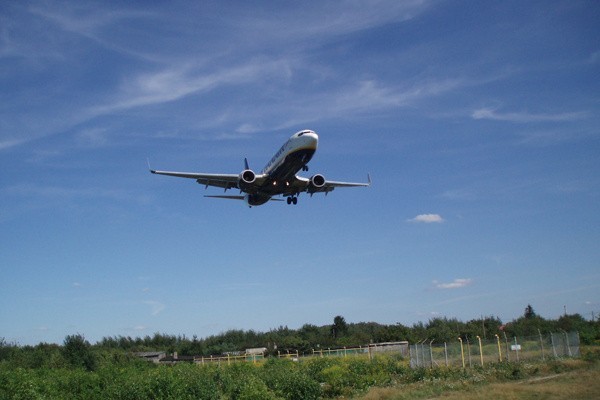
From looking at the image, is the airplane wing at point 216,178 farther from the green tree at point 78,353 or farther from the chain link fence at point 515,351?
the green tree at point 78,353

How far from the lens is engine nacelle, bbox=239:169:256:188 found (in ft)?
137

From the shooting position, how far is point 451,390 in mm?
27578

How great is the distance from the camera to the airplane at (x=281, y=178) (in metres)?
39.9

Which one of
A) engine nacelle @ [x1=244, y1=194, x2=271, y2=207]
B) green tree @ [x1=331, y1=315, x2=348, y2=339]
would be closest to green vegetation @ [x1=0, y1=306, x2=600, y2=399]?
engine nacelle @ [x1=244, y1=194, x2=271, y2=207]

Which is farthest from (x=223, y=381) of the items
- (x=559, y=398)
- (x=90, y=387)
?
(x=559, y=398)

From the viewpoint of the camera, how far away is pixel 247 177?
41.9m

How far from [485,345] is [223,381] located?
58.5 feet

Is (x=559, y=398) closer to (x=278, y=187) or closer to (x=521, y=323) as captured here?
(x=278, y=187)

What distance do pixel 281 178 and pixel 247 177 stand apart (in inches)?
96.7

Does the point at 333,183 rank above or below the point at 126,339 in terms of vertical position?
above

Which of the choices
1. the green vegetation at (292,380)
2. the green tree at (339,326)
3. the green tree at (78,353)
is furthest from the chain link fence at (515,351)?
the green tree at (339,326)

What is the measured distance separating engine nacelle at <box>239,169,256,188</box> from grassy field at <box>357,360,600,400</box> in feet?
57.5

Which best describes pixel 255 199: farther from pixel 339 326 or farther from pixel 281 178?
pixel 339 326

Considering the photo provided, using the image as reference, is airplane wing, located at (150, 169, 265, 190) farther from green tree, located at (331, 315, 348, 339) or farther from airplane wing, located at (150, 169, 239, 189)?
green tree, located at (331, 315, 348, 339)
